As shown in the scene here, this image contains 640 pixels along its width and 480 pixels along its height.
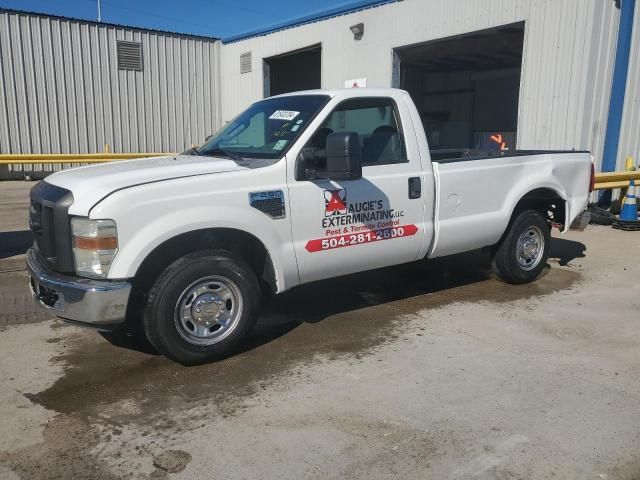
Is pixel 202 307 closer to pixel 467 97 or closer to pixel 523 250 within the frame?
pixel 523 250

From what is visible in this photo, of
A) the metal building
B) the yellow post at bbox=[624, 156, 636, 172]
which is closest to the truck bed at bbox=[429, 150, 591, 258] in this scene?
the metal building

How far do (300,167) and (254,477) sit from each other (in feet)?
7.49

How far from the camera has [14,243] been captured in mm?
8312

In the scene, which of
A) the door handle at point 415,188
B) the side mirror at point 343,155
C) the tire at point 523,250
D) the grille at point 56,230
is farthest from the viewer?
the tire at point 523,250

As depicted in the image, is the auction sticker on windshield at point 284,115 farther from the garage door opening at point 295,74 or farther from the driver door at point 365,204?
the garage door opening at point 295,74

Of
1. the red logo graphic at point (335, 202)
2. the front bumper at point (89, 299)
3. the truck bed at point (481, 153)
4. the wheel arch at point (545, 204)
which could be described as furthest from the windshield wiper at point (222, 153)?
the wheel arch at point (545, 204)

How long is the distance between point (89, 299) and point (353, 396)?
1786 millimetres

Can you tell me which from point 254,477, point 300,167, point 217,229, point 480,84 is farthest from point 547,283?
point 480,84

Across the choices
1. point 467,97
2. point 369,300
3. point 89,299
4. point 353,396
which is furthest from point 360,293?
point 467,97

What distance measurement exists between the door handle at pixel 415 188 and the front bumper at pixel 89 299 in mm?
2503

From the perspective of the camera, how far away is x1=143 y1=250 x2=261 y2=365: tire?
3760mm

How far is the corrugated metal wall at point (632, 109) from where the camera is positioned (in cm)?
1038

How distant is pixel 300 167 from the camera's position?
422 cm

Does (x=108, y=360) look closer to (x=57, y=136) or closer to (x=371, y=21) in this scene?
(x=371, y=21)
